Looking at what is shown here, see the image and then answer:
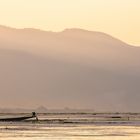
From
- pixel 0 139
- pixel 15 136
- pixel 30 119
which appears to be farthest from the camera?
pixel 30 119

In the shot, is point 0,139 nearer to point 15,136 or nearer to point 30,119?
point 15,136

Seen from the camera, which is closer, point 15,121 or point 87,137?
point 87,137

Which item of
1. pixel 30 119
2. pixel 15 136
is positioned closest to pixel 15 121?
pixel 30 119

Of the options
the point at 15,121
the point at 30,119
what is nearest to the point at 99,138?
the point at 15,121

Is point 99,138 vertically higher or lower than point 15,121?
lower

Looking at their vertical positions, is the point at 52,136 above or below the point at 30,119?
below

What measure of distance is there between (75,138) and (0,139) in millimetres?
9145

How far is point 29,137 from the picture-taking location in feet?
320

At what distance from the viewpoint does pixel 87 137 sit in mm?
97062

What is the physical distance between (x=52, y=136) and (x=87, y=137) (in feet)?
16.5

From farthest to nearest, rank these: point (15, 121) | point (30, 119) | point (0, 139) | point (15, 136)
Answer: point (30, 119) < point (15, 121) < point (15, 136) < point (0, 139)

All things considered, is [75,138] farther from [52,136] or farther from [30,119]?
[30,119]

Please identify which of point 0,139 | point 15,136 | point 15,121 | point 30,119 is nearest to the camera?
point 0,139

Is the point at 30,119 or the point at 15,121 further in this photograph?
the point at 30,119
